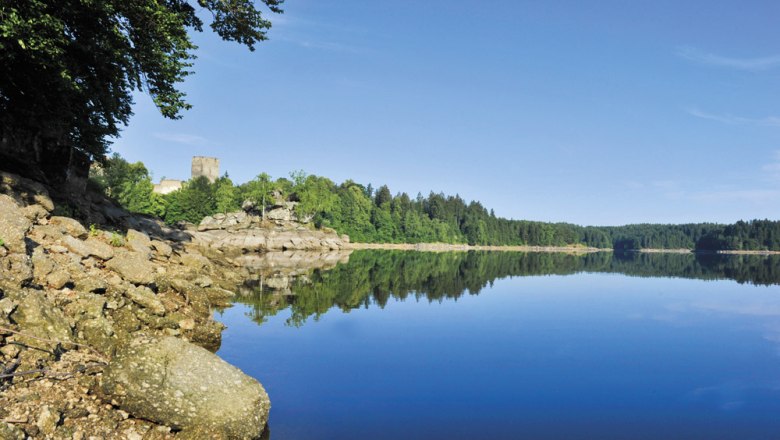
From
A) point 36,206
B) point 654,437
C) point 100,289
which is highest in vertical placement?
point 36,206

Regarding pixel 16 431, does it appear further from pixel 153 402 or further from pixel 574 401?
pixel 574 401

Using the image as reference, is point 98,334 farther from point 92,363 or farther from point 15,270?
point 15,270

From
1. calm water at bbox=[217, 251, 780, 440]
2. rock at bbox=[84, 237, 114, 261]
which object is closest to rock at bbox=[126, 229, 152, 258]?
rock at bbox=[84, 237, 114, 261]

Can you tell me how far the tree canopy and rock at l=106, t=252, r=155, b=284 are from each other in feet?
24.1

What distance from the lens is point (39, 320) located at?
10.5 meters

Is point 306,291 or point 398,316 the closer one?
point 398,316

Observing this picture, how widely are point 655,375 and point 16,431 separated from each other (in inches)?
767

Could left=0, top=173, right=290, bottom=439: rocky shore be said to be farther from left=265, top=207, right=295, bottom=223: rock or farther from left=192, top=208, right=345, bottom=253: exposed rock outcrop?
left=265, top=207, right=295, bottom=223: rock

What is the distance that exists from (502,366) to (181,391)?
1221 centimetres

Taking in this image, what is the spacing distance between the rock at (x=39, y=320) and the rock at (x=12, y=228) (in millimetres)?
2694

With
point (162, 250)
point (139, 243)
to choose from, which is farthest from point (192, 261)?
point (139, 243)

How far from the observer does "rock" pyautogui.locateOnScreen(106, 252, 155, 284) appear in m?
17.0

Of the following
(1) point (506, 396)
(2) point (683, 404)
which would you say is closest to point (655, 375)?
(2) point (683, 404)

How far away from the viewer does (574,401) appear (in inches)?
547
